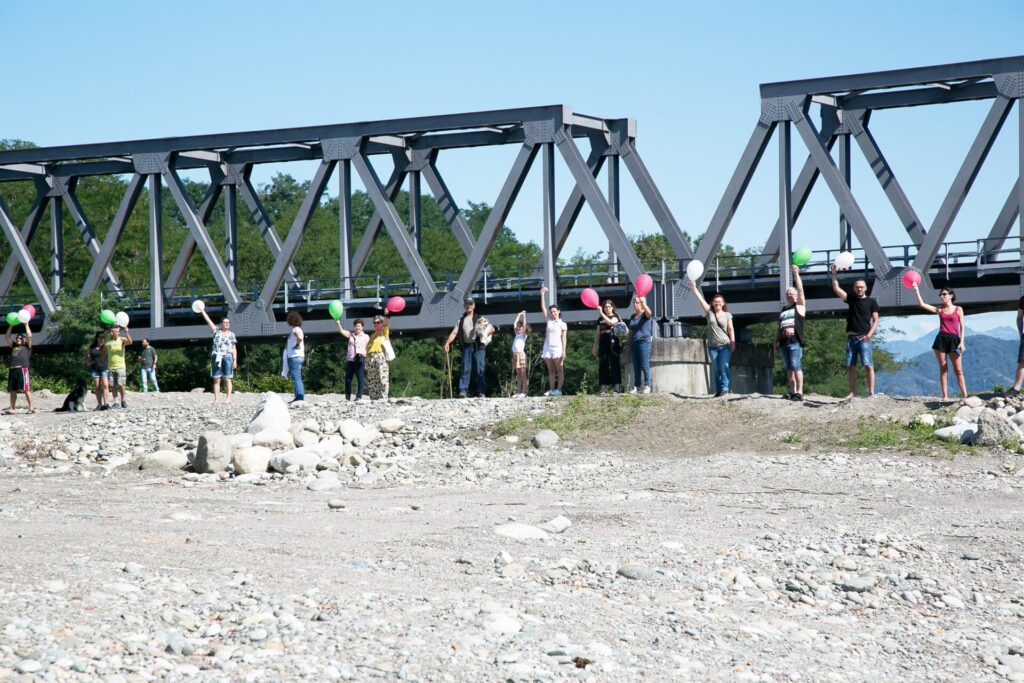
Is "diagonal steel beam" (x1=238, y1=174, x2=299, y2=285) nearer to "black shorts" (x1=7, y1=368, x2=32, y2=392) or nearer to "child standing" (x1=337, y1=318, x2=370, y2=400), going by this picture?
"black shorts" (x1=7, y1=368, x2=32, y2=392)

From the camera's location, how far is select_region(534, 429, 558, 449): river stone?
16422mm

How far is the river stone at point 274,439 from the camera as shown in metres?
16.2

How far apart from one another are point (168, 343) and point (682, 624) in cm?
3193

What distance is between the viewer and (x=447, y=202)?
119ft

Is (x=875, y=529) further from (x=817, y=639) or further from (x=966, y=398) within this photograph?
(x=966, y=398)

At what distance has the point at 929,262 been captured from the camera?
2795 centimetres

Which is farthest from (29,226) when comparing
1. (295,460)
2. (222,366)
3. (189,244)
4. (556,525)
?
(556,525)

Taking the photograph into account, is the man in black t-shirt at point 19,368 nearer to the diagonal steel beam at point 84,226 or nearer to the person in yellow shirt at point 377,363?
the person in yellow shirt at point 377,363

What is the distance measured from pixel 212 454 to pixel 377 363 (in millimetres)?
6079

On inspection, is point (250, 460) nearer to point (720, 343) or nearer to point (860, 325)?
point (720, 343)

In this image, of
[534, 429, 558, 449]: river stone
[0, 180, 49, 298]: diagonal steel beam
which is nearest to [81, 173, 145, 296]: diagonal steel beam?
[0, 180, 49, 298]: diagonal steel beam

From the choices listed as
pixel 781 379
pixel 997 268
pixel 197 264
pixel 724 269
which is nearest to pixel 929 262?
pixel 997 268

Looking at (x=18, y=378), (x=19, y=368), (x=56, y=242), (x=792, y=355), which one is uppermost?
(x=56, y=242)

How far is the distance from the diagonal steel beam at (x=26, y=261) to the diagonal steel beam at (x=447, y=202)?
11.6 metres
